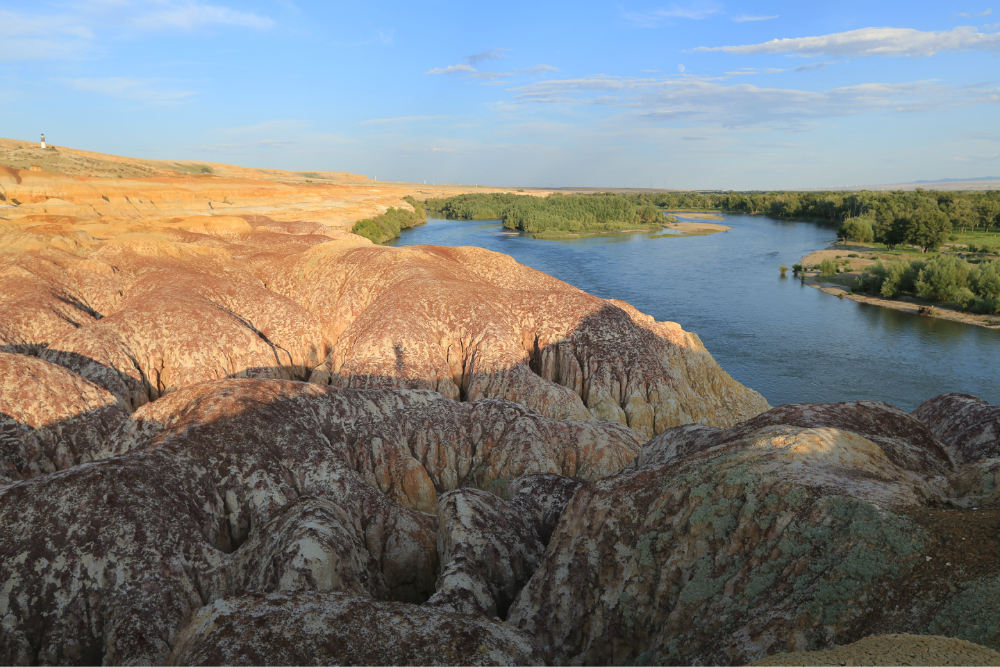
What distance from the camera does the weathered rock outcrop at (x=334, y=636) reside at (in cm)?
639

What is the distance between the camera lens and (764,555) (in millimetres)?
6895

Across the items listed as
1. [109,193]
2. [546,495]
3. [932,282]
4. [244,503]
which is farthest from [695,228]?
[244,503]

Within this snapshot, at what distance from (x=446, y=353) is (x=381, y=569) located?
13.6m

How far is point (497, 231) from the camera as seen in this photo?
158750 mm

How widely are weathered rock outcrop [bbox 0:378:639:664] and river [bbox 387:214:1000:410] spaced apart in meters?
37.7

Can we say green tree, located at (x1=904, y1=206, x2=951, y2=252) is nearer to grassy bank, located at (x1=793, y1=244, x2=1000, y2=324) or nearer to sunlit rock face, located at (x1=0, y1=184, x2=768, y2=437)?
grassy bank, located at (x1=793, y1=244, x2=1000, y2=324)

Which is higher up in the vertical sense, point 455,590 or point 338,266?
point 338,266

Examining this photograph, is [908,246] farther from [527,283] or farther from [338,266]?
[338,266]

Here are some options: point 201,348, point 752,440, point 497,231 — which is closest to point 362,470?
point 752,440

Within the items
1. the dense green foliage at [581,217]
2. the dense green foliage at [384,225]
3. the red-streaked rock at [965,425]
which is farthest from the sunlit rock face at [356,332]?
the dense green foliage at [581,217]

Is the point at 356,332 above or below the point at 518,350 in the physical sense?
above

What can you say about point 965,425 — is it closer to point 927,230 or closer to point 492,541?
point 492,541

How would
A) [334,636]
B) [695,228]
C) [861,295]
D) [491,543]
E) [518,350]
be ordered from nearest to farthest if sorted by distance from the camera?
[334,636]
[491,543]
[518,350]
[861,295]
[695,228]

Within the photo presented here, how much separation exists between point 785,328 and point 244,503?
220 feet
